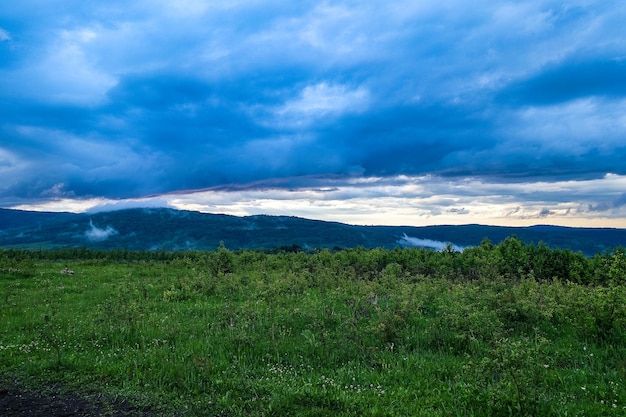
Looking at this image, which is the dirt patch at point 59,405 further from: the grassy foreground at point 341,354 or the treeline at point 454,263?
the treeline at point 454,263

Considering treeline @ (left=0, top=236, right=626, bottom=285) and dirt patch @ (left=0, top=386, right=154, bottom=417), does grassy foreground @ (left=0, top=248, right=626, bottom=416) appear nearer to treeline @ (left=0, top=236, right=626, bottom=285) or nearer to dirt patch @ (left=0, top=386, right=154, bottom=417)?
dirt patch @ (left=0, top=386, right=154, bottom=417)

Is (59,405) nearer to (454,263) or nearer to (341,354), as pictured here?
(341,354)

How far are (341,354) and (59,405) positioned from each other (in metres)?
5.96

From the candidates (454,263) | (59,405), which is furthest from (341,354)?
(454,263)

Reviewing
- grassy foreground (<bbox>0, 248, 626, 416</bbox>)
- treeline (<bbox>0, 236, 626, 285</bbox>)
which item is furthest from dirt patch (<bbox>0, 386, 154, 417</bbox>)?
treeline (<bbox>0, 236, 626, 285</bbox>)

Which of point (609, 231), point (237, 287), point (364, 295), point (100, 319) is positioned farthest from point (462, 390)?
point (609, 231)

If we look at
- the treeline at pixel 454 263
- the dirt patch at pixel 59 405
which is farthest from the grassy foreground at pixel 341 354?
the treeline at pixel 454 263

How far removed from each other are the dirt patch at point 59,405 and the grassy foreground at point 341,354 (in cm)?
32

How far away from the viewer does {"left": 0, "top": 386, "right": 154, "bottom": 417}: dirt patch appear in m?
7.40

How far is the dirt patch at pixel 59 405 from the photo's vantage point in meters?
7.40

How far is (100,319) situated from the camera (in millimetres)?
13242

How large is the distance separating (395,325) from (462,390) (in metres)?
4.64

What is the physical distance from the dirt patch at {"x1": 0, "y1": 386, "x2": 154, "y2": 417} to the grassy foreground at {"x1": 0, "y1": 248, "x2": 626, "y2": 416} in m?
0.32

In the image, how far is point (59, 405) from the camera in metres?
7.76
